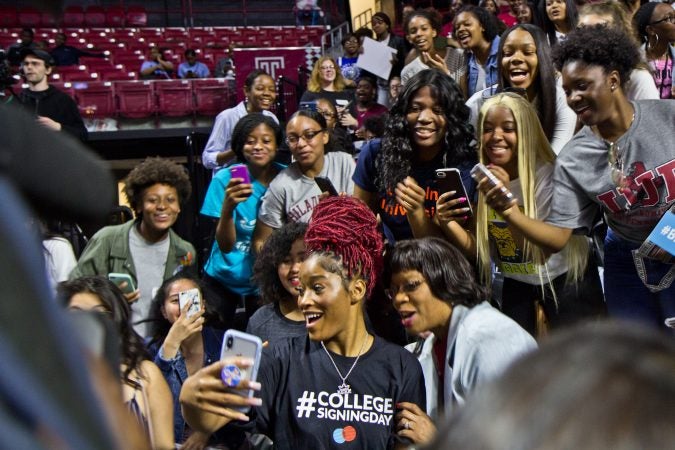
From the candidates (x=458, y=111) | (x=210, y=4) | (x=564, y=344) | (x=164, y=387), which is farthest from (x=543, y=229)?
(x=210, y=4)

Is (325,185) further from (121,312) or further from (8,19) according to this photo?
(8,19)

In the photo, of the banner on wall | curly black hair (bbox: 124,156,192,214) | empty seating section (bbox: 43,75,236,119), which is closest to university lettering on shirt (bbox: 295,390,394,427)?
curly black hair (bbox: 124,156,192,214)

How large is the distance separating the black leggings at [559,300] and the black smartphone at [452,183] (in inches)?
14.8

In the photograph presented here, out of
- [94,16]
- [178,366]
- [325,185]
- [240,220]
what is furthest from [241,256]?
[94,16]

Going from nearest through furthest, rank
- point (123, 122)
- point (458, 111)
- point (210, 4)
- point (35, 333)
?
1. point (35, 333)
2. point (458, 111)
3. point (123, 122)
4. point (210, 4)

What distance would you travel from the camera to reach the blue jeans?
3182 millimetres

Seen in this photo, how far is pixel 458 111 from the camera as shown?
12.1 feet

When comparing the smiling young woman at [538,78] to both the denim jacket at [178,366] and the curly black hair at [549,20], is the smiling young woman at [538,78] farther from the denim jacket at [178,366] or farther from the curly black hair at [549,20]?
the denim jacket at [178,366]

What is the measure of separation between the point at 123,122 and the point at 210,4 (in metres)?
9.88

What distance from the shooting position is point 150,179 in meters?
4.64

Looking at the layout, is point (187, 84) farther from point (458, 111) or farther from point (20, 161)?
point (20, 161)

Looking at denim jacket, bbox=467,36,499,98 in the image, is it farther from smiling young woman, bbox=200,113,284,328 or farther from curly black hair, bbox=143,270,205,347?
curly black hair, bbox=143,270,205,347

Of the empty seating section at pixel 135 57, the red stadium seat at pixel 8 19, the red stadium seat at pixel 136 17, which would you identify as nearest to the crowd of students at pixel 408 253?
the empty seating section at pixel 135 57

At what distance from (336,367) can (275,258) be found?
1059 mm
